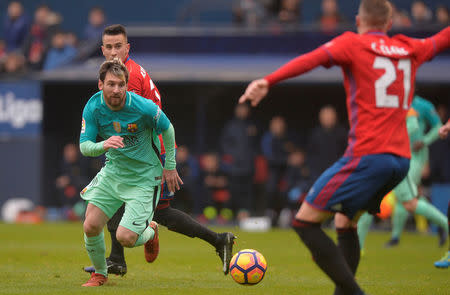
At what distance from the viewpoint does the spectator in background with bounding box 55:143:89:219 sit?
62.3 ft

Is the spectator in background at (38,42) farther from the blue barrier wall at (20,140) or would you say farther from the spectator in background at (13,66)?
the blue barrier wall at (20,140)

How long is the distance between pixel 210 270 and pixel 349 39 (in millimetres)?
4174

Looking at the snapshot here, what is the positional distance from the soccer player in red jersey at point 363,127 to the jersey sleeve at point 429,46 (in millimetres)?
14

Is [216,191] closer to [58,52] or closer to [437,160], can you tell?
[437,160]

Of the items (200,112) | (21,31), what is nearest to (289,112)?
(200,112)

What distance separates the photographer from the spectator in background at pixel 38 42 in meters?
19.7

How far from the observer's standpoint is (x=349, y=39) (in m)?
5.80

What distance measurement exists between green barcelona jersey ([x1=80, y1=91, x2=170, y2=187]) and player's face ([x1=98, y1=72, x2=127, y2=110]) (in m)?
0.12

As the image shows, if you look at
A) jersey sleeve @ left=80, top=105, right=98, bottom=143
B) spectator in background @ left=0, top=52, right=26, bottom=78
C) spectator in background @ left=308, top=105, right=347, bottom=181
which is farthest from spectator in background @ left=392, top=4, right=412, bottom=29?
jersey sleeve @ left=80, top=105, right=98, bottom=143

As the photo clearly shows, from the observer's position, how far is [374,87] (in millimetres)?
5801

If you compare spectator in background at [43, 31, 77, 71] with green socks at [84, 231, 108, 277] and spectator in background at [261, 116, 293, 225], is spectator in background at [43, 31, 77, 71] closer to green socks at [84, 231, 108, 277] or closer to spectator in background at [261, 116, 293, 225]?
spectator in background at [261, 116, 293, 225]

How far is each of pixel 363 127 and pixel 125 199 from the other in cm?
250

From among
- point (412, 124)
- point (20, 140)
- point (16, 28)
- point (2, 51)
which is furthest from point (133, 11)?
point (412, 124)

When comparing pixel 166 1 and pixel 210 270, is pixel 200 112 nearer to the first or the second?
pixel 166 1
